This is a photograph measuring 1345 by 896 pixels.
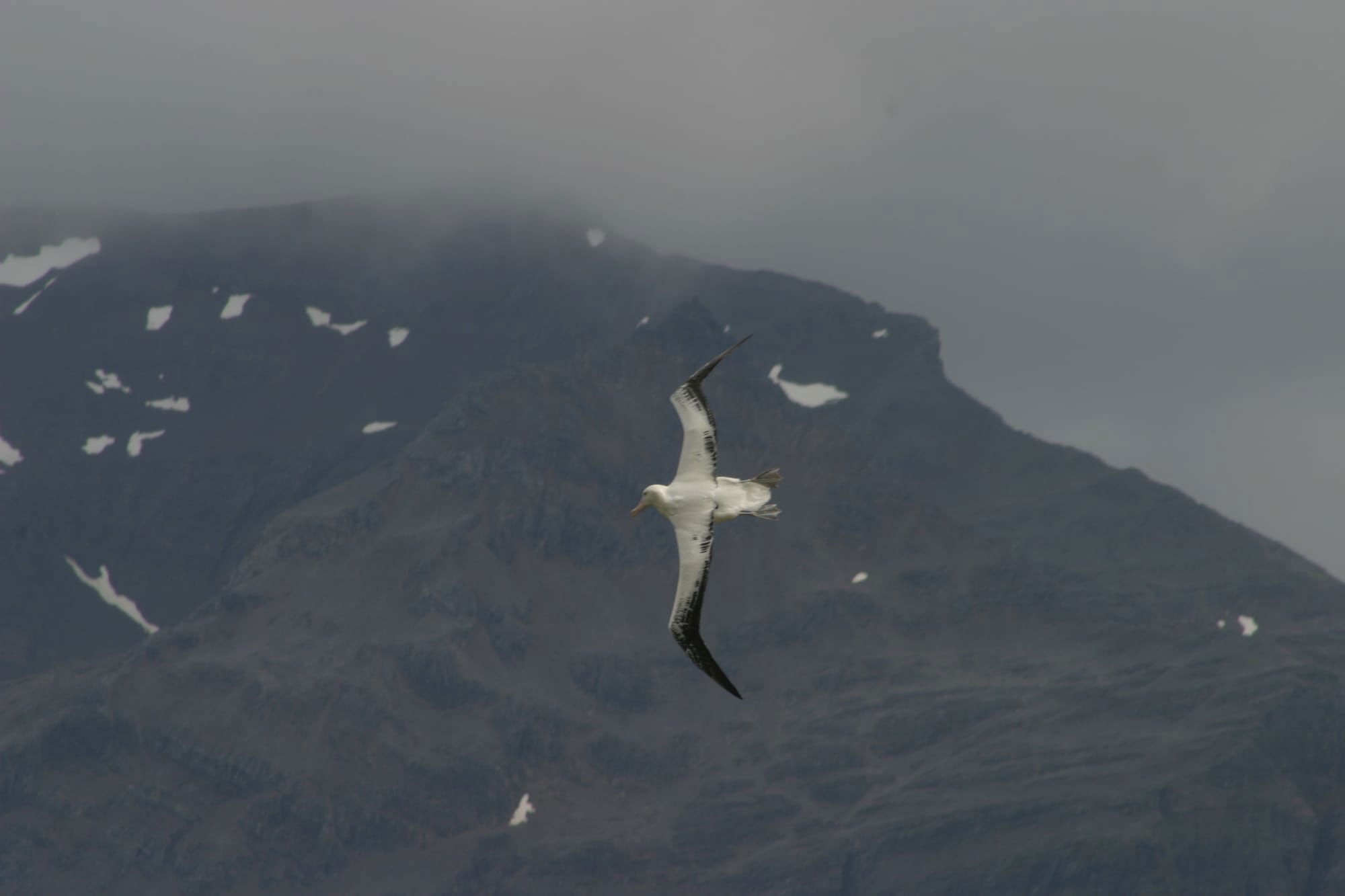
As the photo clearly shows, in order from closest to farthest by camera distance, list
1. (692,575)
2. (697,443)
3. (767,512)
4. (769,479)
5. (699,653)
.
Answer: (699,653) < (767,512) < (692,575) < (769,479) < (697,443)

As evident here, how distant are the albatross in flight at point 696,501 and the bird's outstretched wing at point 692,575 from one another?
0.03 meters

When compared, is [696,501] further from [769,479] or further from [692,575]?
[692,575]

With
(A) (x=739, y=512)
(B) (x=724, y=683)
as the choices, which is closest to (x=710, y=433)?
(A) (x=739, y=512)

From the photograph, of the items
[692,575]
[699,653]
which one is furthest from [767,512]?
[699,653]

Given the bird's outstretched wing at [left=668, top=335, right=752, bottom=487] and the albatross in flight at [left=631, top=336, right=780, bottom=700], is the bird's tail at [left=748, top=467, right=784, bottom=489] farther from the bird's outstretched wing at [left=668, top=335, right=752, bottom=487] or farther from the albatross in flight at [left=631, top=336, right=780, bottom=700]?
the bird's outstretched wing at [left=668, top=335, right=752, bottom=487]

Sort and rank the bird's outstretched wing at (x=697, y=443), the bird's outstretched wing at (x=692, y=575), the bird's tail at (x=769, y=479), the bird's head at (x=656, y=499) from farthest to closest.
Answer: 1. the bird's outstretched wing at (x=697, y=443)
2. the bird's head at (x=656, y=499)
3. the bird's tail at (x=769, y=479)
4. the bird's outstretched wing at (x=692, y=575)

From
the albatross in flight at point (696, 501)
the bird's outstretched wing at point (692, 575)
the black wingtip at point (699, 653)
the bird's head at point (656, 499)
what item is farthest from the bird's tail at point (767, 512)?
the black wingtip at point (699, 653)

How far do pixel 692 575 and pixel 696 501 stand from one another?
10.3ft

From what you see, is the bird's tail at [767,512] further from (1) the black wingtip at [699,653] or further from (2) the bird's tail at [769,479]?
(1) the black wingtip at [699,653]

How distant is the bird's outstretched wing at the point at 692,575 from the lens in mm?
86500

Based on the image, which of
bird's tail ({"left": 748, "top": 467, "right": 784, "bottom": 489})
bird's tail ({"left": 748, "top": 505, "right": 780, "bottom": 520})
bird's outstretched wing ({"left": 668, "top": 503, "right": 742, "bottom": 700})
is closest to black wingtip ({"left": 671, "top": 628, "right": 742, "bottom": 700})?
bird's outstretched wing ({"left": 668, "top": 503, "right": 742, "bottom": 700})

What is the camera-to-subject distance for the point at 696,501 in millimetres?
88750

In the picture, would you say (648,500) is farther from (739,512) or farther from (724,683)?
(724,683)

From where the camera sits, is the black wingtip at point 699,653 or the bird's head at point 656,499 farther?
the bird's head at point 656,499
